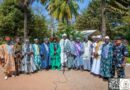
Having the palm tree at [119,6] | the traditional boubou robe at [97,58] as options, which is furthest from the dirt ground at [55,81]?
the palm tree at [119,6]

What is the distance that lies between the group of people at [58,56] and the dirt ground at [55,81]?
0.97ft

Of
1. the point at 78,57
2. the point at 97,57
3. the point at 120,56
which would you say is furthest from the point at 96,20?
the point at 120,56

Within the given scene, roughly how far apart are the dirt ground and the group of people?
0.30m

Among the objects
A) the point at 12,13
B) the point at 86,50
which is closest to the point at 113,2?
the point at 12,13

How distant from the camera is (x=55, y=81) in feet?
42.6

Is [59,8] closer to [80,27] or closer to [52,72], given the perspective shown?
[80,27]

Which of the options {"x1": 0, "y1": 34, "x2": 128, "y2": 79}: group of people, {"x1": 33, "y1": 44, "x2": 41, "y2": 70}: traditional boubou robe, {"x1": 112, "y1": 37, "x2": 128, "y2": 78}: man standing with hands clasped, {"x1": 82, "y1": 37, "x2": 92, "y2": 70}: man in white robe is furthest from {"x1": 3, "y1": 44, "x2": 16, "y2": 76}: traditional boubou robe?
{"x1": 112, "y1": 37, "x2": 128, "y2": 78}: man standing with hands clasped

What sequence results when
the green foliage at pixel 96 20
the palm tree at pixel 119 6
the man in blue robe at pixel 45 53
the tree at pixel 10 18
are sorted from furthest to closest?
the green foliage at pixel 96 20 < the palm tree at pixel 119 6 < the tree at pixel 10 18 < the man in blue robe at pixel 45 53

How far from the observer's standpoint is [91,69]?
13828mm

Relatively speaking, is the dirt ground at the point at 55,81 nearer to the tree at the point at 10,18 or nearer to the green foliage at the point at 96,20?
the tree at the point at 10,18

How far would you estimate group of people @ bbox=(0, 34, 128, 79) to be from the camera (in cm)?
1290

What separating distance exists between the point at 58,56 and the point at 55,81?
1541 mm

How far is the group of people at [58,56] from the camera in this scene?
508 inches

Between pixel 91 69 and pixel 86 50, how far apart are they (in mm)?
876
